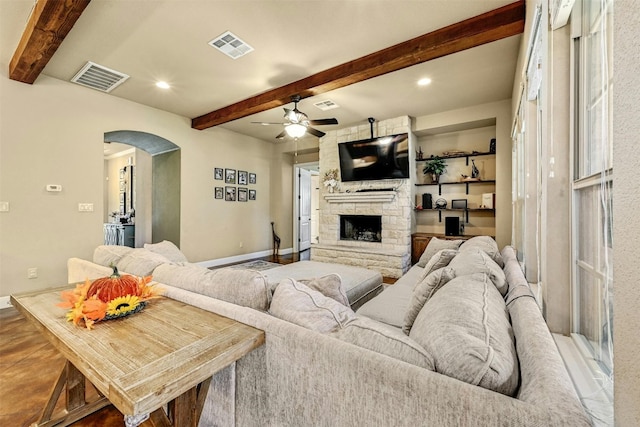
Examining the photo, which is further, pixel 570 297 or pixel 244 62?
pixel 244 62

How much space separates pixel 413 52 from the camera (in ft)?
8.75

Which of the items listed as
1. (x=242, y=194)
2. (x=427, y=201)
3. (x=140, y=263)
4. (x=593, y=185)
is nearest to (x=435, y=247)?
(x=427, y=201)

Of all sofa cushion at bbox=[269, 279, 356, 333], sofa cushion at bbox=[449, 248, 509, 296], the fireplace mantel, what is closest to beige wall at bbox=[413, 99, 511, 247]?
the fireplace mantel

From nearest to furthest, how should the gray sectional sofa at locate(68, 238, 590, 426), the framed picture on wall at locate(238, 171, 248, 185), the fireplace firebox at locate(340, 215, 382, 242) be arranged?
the gray sectional sofa at locate(68, 238, 590, 426), the fireplace firebox at locate(340, 215, 382, 242), the framed picture on wall at locate(238, 171, 248, 185)

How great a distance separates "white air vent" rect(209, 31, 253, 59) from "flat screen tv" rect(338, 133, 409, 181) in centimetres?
272

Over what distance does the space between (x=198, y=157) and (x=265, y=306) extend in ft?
15.2

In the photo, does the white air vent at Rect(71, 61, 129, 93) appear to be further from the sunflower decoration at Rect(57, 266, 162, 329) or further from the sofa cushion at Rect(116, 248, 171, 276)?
the sunflower decoration at Rect(57, 266, 162, 329)

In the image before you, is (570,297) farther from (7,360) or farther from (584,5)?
(7,360)

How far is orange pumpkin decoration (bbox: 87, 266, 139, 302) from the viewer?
1.23m

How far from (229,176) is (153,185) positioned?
158 centimetres

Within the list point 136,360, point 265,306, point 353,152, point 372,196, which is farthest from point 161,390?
point 353,152

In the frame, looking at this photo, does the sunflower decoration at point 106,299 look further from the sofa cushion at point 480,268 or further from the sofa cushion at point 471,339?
the sofa cushion at point 480,268

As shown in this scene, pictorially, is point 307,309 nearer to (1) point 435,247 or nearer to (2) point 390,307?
(2) point 390,307

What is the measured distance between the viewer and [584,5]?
42.1 inches
